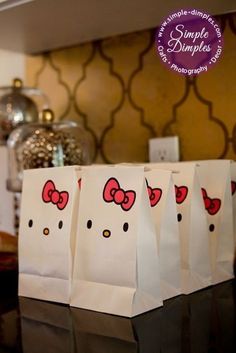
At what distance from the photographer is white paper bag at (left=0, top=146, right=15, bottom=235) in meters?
1.39

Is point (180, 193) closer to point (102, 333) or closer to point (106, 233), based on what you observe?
point (106, 233)

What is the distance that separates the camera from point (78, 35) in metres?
1.17

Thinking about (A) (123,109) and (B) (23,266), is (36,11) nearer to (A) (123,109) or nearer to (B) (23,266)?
(A) (123,109)

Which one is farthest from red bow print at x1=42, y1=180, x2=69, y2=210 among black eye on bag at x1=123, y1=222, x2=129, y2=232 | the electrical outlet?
the electrical outlet

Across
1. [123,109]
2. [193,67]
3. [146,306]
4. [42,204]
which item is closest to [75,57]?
[123,109]

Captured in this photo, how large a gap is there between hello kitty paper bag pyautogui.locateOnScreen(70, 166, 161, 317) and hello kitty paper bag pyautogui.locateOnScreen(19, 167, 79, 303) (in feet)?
0.06

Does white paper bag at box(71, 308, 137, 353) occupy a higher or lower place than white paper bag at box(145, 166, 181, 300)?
lower

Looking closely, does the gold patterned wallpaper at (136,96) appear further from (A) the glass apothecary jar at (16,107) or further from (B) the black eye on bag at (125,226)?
(B) the black eye on bag at (125,226)

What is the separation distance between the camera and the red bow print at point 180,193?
0.83 metres

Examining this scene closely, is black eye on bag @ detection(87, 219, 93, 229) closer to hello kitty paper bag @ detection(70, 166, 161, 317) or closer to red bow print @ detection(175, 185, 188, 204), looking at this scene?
hello kitty paper bag @ detection(70, 166, 161, 317)

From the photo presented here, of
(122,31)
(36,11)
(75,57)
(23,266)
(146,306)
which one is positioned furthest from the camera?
(75,57)

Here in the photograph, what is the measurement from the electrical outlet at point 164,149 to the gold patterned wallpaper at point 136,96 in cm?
2

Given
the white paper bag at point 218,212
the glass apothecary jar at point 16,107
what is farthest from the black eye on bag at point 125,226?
the glass apothecary jar at point 16,107

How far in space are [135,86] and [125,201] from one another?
0.47 meters
